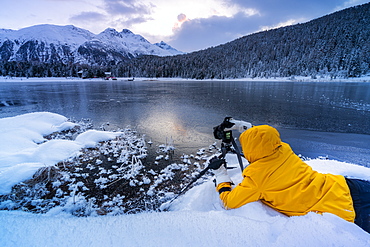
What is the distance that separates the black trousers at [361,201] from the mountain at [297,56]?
88420 mm

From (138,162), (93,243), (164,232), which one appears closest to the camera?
(93,243)

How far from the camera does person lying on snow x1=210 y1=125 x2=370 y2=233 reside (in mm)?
1757

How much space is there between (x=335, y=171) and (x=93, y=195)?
16.1 ft

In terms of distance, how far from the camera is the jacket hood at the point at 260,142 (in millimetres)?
1933

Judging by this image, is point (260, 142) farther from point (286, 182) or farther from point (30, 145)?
point (30, 145)

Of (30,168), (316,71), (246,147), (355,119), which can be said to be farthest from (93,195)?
(316,71)

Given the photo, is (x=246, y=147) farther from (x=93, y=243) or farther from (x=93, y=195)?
(x=93, y=195)

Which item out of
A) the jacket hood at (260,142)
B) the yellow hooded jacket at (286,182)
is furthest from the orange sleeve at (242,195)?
the jacket hood at (260,142)

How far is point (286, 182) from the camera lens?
1930mm

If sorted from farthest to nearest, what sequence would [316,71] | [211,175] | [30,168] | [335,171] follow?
[316,71]
[211,175]
[30,168]
[335,171]

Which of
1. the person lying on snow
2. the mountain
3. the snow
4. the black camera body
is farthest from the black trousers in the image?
the mountain

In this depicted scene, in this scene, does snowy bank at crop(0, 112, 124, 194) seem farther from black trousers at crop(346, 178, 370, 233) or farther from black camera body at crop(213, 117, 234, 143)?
black trousers at crop(346, 178, 370, 233)

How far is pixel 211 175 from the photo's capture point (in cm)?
425

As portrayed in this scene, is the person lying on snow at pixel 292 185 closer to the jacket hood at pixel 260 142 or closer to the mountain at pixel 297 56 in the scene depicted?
the jacket hood at pixel 260 142
